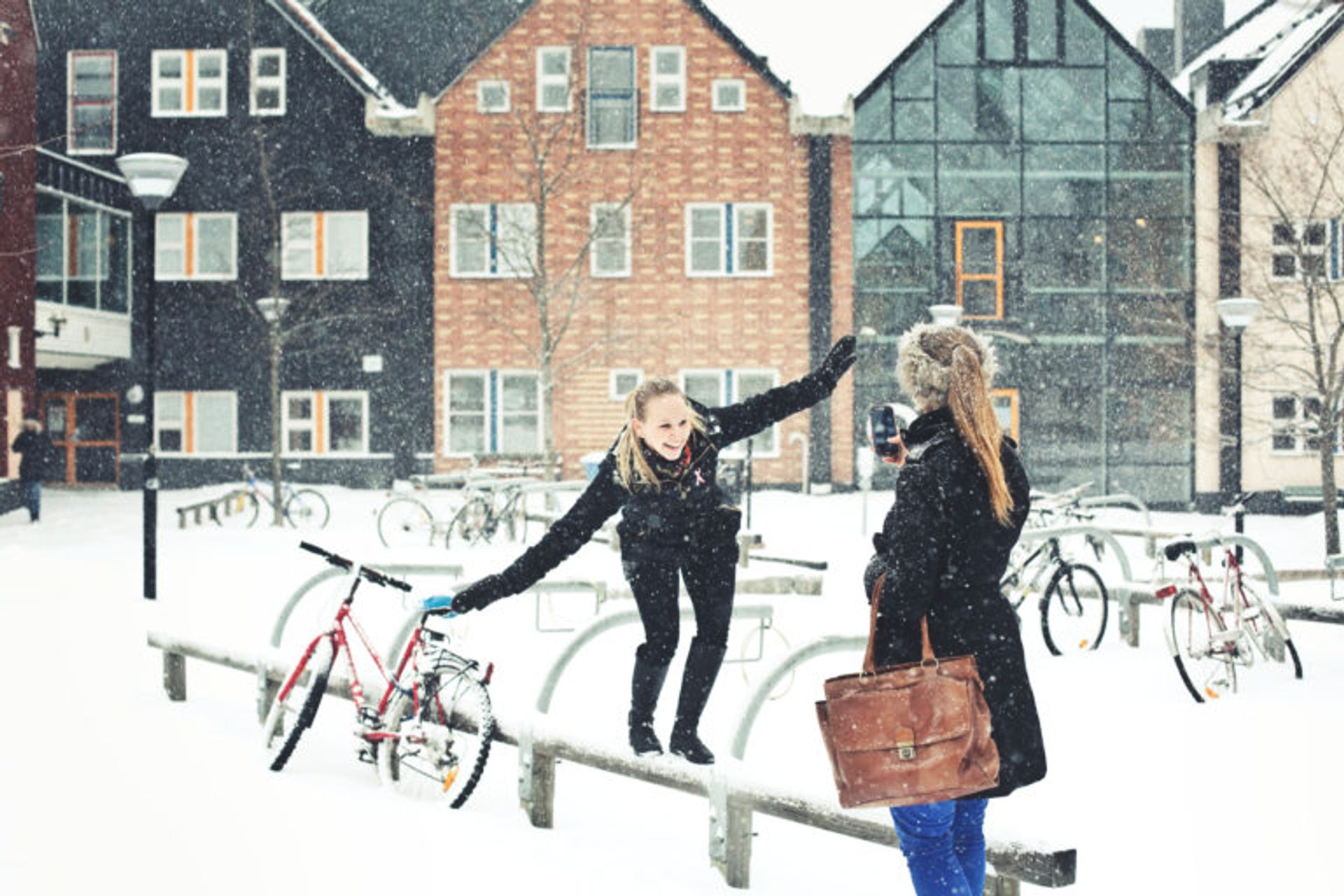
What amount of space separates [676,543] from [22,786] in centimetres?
331

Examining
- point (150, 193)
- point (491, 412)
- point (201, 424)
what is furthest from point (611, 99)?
point (150, 193)

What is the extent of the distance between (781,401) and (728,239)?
24875 millimetres

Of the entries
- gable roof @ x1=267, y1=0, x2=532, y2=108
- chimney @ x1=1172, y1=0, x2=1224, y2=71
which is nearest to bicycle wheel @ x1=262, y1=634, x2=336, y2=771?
gable roof @ x1=267, y1=0, x2=532, y2=108

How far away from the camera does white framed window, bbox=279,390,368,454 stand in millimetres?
30562

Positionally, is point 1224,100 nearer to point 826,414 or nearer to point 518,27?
point 826,414

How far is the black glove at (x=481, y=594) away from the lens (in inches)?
207

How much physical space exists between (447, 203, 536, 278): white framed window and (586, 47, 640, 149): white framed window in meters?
2.19

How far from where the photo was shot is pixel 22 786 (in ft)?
20.4

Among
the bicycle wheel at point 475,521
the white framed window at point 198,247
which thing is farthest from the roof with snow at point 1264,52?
the white framed window at point 198,247

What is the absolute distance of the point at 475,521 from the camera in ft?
61.8

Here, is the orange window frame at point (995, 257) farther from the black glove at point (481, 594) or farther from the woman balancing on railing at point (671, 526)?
the black glove at point (481, 594)

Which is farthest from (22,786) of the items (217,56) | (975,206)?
(217,56)

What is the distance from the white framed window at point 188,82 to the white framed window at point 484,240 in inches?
241

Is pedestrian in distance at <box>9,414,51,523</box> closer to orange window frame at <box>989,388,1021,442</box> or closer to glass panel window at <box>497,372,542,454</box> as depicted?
glass panel window at <box>497,372,542,454</box>
